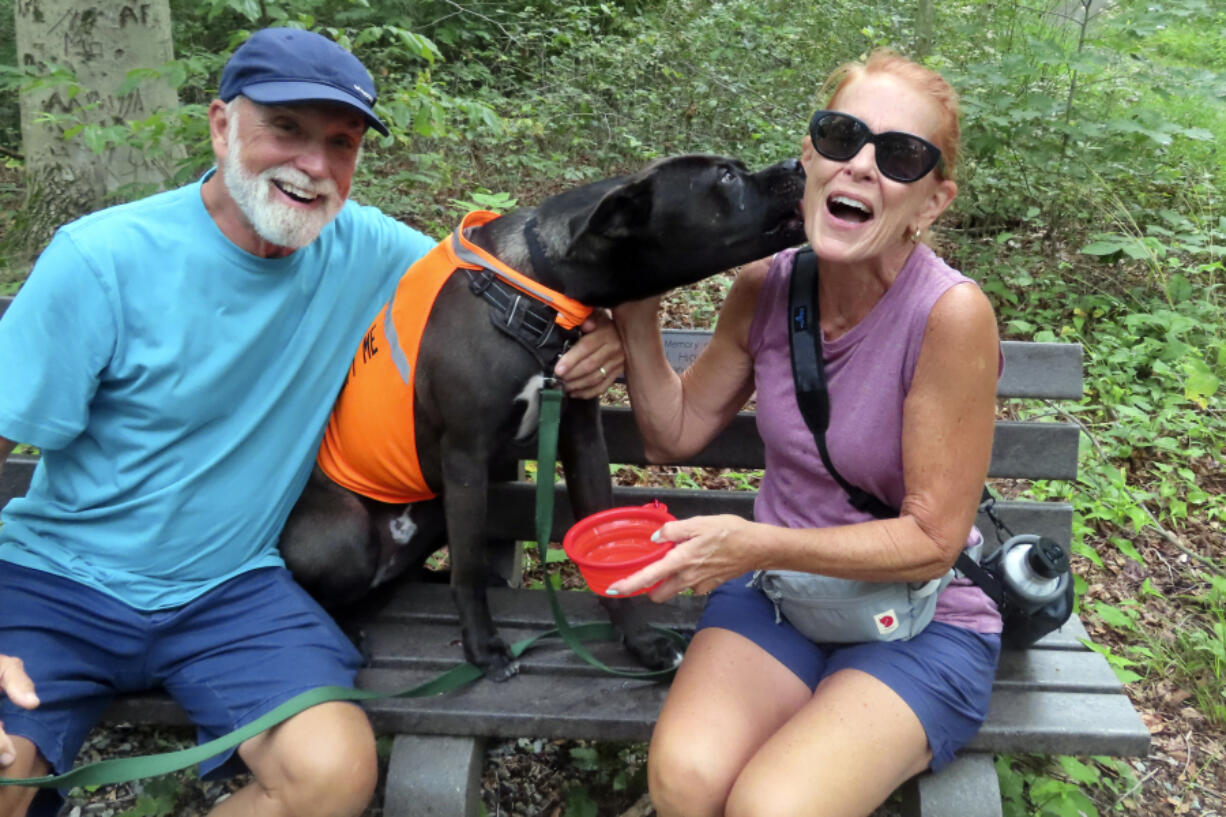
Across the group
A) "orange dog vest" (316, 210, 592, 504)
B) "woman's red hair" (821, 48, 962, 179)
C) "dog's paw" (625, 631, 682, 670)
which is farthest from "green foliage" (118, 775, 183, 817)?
"woman's red hair" (821, 48, 962, 179)

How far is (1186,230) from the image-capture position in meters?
5.73

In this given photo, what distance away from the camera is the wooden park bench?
7.20 ft

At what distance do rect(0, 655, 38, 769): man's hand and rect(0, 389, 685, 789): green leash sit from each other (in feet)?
0.18

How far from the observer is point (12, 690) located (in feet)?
6.32

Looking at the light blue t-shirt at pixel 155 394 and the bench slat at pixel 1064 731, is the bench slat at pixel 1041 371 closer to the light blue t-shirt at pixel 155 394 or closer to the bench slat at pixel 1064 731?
the bench slat at pixel 1064 731

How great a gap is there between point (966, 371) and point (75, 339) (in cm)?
199

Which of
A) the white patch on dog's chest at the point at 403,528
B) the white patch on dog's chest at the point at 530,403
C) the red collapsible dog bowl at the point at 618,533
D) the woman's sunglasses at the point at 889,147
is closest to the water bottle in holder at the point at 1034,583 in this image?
the red collapsible dog bowl at the point at 618,533

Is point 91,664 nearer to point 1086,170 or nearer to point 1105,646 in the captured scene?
point 1105,646

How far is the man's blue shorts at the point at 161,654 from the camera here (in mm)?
2127

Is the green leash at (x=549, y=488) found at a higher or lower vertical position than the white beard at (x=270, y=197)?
lower

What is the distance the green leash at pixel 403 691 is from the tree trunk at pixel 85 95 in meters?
3.19

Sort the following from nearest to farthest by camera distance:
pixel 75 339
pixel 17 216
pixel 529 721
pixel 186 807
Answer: pixel 75 339, pixel 529 721, pixel 186 807, pixel 17 216

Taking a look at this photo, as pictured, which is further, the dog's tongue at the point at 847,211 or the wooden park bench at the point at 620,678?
the wooden park bench at the point at 620,678

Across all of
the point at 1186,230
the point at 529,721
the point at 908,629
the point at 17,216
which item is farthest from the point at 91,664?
the point at 1186,230
